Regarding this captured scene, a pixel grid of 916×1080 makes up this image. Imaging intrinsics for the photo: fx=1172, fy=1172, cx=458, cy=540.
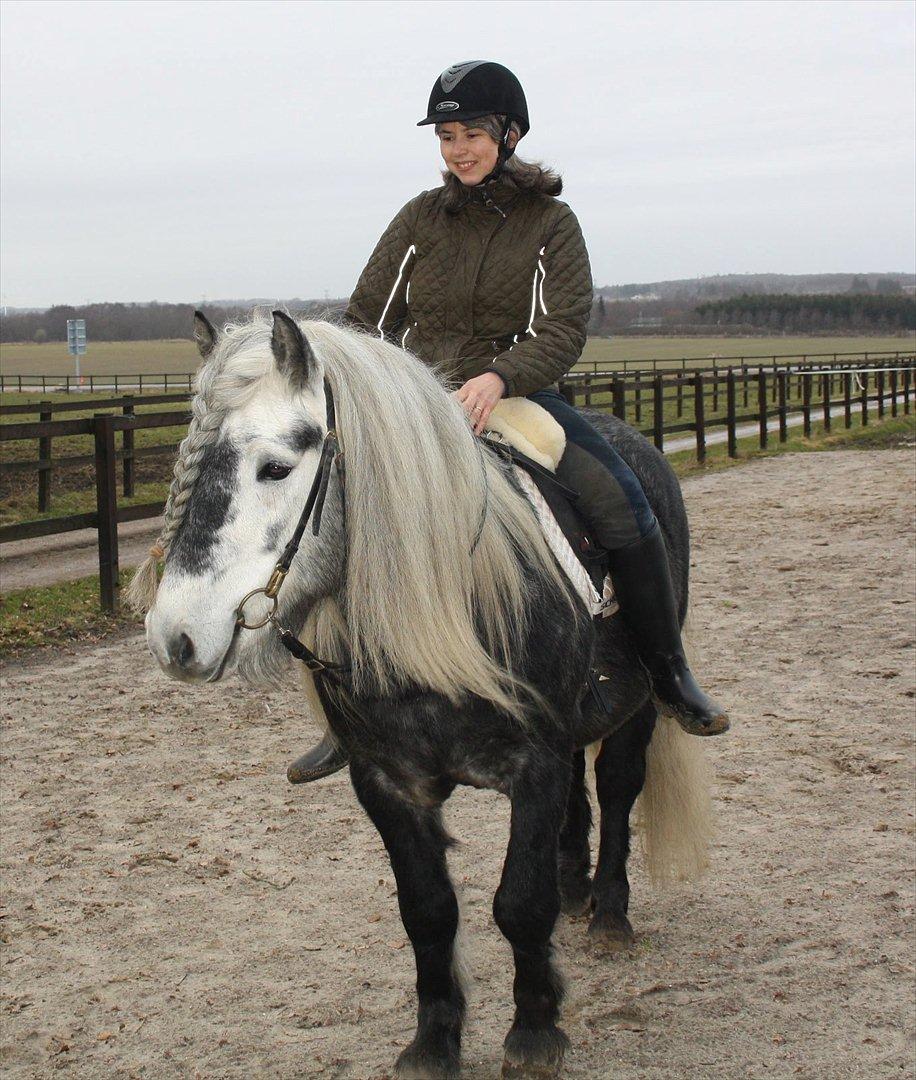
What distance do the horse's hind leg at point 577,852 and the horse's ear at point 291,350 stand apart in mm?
1998

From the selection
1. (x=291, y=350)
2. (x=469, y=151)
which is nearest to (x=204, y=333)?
(x=291, y=350)

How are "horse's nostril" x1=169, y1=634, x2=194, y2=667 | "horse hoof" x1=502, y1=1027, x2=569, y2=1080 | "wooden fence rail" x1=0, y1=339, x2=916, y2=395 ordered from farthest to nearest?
"wooden fence rail" x1=0, y1=339, x2=916, y2=395
"horse hoof" x1=502, y1=1027, x2=569, y2=1080
"horse's nostril" x1=169, y1=634, x2=194, y2=667

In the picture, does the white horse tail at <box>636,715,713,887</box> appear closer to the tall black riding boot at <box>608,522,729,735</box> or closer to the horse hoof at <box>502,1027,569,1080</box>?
the tall black riding boot at <box>608,522,729,735</box>

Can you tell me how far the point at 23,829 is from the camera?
4469mm

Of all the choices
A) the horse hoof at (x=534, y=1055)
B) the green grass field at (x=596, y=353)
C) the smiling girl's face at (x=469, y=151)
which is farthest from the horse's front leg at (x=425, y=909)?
the green grass field at (x=596, y=353)

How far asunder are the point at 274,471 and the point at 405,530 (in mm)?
323

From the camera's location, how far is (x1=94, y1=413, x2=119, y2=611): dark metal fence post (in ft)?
27.2

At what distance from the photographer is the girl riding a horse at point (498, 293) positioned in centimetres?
290

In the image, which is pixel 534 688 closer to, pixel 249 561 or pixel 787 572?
pixel 249 561

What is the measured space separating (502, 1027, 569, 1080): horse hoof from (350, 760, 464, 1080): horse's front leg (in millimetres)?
155

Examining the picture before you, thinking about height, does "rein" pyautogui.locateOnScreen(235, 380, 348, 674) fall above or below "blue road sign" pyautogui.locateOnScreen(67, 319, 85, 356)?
below

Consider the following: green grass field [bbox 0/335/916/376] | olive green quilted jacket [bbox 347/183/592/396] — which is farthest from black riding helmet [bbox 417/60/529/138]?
green grass field [bbox 0/335/916/376]

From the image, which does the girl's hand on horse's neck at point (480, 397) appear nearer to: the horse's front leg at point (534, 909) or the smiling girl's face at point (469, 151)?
the smiling girl's face at point (469, 151)

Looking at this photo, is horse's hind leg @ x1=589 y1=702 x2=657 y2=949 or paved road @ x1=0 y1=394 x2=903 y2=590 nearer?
horse's hind leg @ x1=589 y1=702 x2=657 y2=949
